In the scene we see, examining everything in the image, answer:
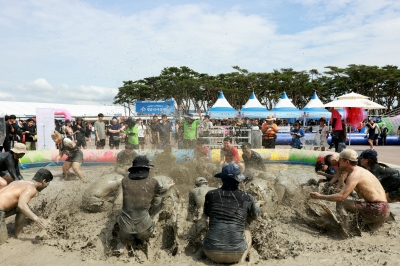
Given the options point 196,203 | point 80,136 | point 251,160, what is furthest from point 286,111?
point 196,203

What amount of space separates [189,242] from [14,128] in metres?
11.7

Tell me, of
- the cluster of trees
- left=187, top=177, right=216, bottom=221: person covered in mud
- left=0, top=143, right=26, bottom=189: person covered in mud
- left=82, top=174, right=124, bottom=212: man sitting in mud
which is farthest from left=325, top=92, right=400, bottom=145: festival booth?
the cluster of trees

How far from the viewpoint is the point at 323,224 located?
533 centimetres

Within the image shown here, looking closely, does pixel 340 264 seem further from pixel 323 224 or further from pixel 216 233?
pixel 216 233

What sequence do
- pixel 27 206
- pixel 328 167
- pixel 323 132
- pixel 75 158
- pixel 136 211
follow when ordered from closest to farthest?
pixel 136 211
pixel 27 206
pixel 328 167
pixel 75 158
pixel 323 132

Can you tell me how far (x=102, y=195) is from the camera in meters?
6.35

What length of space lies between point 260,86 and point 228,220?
152ft

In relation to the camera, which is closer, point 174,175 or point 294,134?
point 174,175

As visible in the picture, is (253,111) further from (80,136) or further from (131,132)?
(131,132)

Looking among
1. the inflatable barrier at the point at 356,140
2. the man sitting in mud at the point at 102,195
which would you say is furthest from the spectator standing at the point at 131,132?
the inflatable barrier at the point at 356,140

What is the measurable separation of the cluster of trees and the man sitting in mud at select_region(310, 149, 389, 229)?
40.4 meters

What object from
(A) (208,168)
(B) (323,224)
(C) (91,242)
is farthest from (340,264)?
(A) (208,168)

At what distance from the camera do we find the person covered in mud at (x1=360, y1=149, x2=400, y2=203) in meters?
5.94

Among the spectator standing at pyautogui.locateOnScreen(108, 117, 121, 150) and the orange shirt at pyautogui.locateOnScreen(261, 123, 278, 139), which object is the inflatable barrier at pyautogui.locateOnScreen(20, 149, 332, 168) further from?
the spectator standing at pyautogui.locateOnScreen(108, 117, 121, 150)
